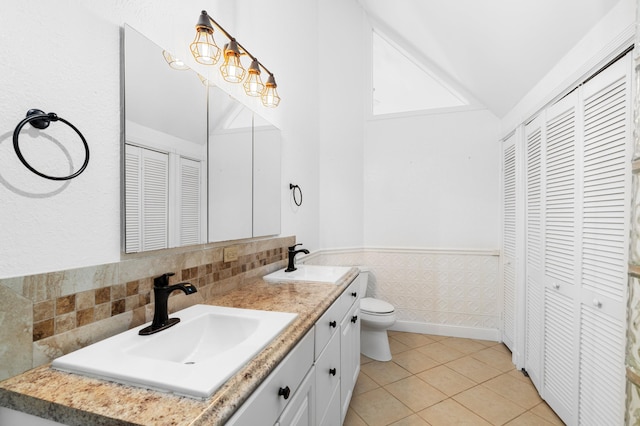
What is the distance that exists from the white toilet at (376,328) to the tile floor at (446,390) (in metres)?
0.09

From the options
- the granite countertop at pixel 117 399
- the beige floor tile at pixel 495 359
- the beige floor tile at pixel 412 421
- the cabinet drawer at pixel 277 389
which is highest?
the granite countertop at pixel 117 399

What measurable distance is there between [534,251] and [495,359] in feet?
3.56

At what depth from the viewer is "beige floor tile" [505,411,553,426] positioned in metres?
1.81

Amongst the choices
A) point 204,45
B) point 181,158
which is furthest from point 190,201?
point 204,45

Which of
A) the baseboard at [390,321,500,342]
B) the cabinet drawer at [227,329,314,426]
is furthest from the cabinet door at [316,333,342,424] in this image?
the baseboard at [390,321,500,342]

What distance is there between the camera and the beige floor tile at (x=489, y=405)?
189 cm

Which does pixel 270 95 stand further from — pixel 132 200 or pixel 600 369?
pixel 600 369

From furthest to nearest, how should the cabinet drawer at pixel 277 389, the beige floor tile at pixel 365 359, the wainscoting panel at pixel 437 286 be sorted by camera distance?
the wainscoting panel at pixel 437 286 → the beige floor tile at pixel 365 359 → the cabinet drawer at pixel 277 389

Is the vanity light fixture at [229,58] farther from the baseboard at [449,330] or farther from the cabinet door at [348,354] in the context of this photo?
the baseboard at [449,330]

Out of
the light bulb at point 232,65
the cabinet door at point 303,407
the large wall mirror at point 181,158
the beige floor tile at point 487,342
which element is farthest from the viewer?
the beige floor tile at point 487,342

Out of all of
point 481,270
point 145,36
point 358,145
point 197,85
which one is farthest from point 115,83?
point 481,270

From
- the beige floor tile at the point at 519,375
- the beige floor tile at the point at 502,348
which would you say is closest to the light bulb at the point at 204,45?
the beige floor tile at the point at 519,375

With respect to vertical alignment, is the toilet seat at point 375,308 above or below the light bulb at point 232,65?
below

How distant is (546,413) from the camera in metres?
1.89
